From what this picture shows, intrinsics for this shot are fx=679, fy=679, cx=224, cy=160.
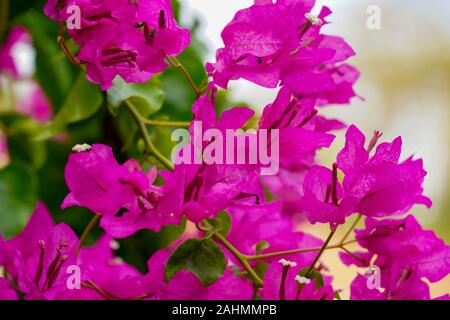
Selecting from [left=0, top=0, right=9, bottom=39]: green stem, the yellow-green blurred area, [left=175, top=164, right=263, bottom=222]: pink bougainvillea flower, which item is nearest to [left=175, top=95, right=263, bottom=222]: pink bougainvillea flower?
[left=175, top=164, right=263, bottom=222]: pink bougainvillea flower

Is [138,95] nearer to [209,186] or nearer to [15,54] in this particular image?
[209,186]

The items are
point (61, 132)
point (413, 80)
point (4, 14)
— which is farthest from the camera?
point (413, 80)

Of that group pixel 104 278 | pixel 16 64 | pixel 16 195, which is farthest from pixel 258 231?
pixel 16 64

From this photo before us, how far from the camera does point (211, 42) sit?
0.90m

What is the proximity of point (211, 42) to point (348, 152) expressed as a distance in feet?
1.70

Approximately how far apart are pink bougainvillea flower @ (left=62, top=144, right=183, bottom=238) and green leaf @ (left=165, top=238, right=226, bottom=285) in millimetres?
25

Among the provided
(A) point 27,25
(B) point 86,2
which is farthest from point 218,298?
(A) point 27,25

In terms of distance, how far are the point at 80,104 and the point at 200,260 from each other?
21cm

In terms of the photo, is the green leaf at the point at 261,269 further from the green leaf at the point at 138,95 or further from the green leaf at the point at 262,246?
the green leaf at the point at 138,95

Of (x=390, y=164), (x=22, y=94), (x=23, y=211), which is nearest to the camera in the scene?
(x=390, y=164)

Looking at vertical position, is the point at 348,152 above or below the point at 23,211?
above

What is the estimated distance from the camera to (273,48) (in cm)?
41

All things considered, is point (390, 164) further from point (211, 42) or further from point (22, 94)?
point (22, 94)

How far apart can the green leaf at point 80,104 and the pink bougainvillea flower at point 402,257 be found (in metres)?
0.24
